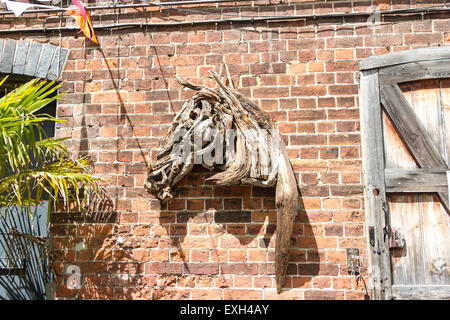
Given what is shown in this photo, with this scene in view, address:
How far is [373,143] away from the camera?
298 centimetres

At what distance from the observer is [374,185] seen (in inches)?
116

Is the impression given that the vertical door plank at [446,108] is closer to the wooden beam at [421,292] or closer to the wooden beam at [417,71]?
the wooden beam at [417,71]

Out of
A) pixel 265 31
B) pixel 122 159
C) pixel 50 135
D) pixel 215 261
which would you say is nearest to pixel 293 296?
pixel 215 261

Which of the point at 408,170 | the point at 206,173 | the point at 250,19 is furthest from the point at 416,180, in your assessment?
the point at 250,19

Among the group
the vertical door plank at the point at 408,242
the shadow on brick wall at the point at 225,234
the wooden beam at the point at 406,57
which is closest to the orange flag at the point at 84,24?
the shadow on brick wall at the point at 225,234

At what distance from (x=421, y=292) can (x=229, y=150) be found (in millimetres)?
1813

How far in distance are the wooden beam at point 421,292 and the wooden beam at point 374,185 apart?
7 cm

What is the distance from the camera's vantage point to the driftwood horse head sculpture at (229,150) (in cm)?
285

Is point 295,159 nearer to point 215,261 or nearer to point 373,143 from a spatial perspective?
point 373,143

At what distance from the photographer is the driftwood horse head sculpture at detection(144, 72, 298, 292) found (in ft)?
9.35

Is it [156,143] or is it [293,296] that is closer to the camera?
[293,296]

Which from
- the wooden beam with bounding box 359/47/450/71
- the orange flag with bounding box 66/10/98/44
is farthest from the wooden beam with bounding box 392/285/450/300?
the orange flag with bounding box 66/10/98/44

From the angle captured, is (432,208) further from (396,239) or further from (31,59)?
(31,59)
